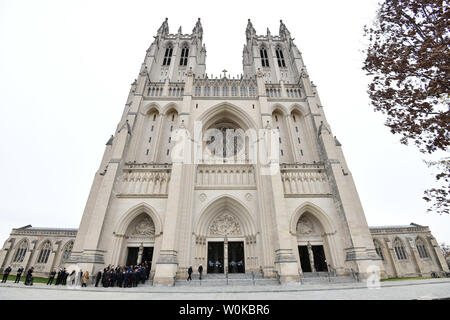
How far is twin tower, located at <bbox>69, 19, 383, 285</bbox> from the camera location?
14625 millimetres

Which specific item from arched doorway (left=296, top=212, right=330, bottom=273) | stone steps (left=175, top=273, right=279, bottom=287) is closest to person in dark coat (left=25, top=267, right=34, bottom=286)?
stone steps (left=175, top=273, right=279, bottom=287)

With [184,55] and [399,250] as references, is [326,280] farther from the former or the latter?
[184,55]

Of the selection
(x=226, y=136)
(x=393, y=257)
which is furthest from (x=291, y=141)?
(x=393, y=257)

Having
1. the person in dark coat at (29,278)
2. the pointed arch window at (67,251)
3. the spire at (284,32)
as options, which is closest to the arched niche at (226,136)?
the person in dark coat at (29,278)

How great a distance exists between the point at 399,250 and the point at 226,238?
24.3 m

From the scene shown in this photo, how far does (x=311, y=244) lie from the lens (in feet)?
54.2

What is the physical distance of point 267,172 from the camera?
17.2 meters

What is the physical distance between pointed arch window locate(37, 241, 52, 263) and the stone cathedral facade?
5.31ft

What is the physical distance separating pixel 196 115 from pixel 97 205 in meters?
11.9

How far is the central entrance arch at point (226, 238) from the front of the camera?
52.9 feet

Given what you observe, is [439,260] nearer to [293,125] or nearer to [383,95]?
[293,125]

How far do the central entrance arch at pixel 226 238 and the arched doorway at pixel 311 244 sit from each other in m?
4.03

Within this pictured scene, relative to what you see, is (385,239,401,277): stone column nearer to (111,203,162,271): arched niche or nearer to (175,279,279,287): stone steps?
(175,279,279,287): stone steps
